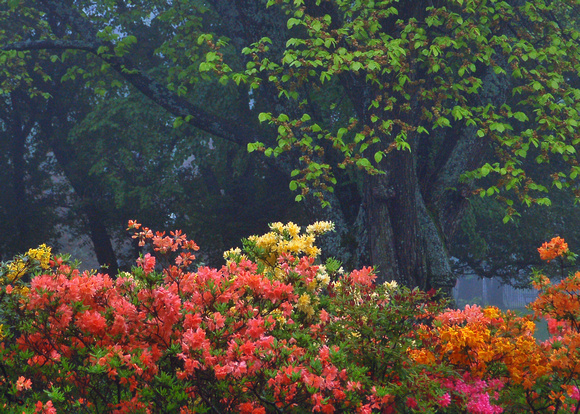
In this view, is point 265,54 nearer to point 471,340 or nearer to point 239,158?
point 239,158

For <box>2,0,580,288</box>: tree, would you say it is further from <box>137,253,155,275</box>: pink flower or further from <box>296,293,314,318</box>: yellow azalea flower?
<box>137,253,155,275</box>: pink flower

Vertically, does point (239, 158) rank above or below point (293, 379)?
above

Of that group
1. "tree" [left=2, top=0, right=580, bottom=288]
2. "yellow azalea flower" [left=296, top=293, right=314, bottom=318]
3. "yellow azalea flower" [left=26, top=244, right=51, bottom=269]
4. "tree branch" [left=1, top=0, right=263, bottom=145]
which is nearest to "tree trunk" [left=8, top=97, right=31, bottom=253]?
"tree branch" [left=1, top=0, right=263, bottom=145]

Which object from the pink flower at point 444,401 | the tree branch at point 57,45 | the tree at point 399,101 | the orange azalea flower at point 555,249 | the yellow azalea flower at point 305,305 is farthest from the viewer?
the tree branch at point 57,45

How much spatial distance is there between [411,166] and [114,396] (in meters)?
6.94

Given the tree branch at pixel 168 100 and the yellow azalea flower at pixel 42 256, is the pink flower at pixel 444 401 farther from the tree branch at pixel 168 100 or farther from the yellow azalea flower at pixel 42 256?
the tree branch at pixel 168 100

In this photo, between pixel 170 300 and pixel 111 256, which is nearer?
pixel 170 300

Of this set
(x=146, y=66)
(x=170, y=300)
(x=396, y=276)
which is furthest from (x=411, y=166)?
(x=146, y=66)

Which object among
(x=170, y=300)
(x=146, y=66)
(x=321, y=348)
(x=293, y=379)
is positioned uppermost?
(x=146, y=66)

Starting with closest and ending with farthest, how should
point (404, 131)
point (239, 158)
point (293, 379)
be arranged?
point (293, 379) → point (404, 131) → point (239, 158)

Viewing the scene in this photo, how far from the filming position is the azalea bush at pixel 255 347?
344 centimetres

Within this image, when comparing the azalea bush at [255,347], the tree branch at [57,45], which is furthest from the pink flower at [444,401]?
the tree branch at [57,45]

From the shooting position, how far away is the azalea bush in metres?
3.44

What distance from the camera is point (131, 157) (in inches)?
646
